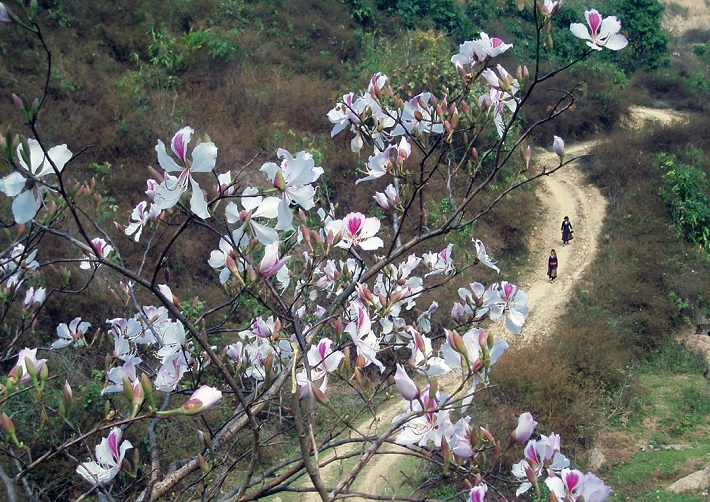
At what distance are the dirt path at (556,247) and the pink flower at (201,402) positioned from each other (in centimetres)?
521

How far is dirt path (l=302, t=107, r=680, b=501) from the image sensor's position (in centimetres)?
926

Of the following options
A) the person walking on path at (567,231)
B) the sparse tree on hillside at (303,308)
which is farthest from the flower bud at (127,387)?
the person walking on path at (567,231)

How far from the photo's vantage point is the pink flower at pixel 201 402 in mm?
1206

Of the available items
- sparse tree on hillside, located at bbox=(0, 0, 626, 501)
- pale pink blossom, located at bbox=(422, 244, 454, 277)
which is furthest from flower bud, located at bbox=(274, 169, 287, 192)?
pale pink blossom, located at bbox=(422, 244, 454, 277)

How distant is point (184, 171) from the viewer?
134 centimetres

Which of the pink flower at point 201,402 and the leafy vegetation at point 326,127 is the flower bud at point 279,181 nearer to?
the pink flower at point 201,402

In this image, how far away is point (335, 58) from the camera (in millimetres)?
14164

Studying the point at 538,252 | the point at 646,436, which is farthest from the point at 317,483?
the point at 538,252

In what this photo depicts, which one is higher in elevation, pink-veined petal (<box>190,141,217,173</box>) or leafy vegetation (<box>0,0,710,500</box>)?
pink-veined petal (<box>190,141,217,173</box>)

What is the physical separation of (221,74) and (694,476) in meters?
10.2

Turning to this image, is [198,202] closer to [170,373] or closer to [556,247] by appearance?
[170,373]

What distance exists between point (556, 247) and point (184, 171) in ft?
38.0

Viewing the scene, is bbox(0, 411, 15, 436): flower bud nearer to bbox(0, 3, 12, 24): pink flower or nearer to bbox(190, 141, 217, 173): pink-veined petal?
bbox(190, 141, 217, 173): pink-veined petal

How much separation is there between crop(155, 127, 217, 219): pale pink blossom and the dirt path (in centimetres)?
530
